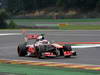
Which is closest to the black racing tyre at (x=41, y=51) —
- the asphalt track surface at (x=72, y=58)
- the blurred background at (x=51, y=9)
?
the asphalt track surface at (x=72, y=58)

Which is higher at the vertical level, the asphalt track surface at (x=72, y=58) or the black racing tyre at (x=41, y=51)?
the black racing tyre at (x=41, y=51)

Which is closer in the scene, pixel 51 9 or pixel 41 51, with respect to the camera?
pixel 41 51

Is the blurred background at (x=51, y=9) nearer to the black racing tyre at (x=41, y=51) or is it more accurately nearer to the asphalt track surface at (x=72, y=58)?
the asphalt track surface at (x=72, y=58)

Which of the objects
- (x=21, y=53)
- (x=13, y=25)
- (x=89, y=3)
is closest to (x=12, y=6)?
(x=89, y=3)

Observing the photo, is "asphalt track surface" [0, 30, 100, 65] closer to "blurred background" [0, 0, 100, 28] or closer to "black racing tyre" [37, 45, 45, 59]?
"black racing tyre" [37, 45, 45, 59]

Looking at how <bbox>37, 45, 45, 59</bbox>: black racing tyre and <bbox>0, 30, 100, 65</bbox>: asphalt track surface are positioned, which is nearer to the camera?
<bbox>0, 30, 100, 65</bbox>: asphalt track surface

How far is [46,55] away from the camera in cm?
1323

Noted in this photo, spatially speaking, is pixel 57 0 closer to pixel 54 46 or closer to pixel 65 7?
pixel 65 7

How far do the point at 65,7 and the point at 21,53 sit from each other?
6856 centimetres

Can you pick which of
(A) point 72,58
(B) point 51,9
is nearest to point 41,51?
(A) point 72,58

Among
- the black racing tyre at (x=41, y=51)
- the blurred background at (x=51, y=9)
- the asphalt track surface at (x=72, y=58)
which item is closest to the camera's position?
the asphalt track surface at (x=72, y=58)

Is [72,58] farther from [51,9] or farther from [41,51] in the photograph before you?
[51,9]

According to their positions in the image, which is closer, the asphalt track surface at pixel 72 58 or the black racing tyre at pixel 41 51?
the asphalt track surface at pixel 72 58

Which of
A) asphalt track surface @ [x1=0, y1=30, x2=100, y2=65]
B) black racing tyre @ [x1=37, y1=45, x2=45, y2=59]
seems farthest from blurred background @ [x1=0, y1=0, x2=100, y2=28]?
black racing tyre @ [x1=37, y1=45, x2=45, y2=59]
